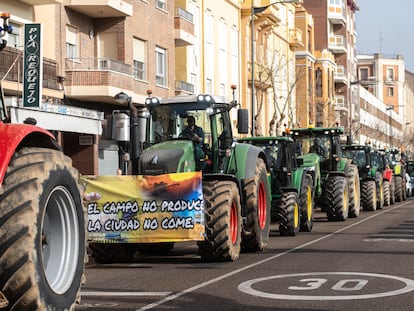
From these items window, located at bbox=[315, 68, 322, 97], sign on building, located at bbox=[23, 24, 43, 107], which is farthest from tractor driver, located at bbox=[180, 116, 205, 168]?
window, located at bbox=[315, 68, 322, 97]

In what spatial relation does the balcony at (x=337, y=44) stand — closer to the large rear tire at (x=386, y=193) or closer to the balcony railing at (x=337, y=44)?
the balcony railing at (x=337, y=44)

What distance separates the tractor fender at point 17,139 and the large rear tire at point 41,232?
99 mm

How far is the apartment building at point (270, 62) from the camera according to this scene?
48.5m

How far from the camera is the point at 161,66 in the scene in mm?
34438

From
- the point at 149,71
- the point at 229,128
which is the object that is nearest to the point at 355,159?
the point at 149,71

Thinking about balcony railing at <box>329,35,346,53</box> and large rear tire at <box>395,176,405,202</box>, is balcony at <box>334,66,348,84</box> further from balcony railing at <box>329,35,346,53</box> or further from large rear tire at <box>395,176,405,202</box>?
large rear tire at <box>395,176,405,202</box>

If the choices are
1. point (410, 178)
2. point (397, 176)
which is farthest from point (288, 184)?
point (410, 178)

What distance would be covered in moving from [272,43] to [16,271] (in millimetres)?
50318

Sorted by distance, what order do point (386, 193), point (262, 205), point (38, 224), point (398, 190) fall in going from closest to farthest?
point (38, 224), point (262, 205), point (386, 193), point (398, 190)

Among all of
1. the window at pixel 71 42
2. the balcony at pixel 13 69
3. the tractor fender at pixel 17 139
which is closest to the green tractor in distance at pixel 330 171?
the balcony at pixel 13 69

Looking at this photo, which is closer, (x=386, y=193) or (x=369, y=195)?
(x=369, y=195)

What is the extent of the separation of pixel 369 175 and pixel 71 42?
12.2 metres

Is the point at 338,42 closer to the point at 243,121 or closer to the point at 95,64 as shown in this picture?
the point at 95,64

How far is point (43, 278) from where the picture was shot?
5887mm
